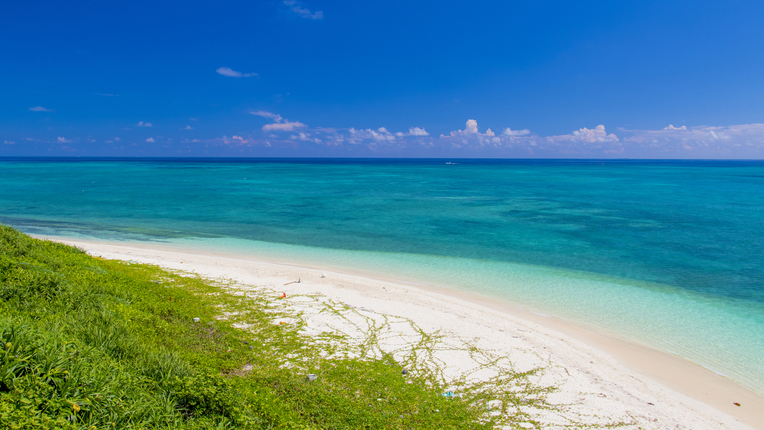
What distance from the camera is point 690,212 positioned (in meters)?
39.2

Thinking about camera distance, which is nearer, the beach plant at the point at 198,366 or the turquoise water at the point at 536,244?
the beach plant at the point at 198,366

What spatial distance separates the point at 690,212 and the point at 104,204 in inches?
2378

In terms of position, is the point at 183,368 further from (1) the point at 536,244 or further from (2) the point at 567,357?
(1) the point at 536,244

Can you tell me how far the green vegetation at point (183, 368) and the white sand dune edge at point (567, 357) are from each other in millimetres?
928

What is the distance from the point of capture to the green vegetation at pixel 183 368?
15.3ft

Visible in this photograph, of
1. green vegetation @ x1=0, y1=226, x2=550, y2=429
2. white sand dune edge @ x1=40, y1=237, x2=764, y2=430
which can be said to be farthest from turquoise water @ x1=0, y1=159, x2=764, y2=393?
green vegetation @ x1=0, y1=226, x2=550, y2=429

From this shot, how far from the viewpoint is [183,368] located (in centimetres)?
614

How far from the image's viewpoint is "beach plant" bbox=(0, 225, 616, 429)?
4684 mm

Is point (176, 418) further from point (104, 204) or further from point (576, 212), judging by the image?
point (104, 204)

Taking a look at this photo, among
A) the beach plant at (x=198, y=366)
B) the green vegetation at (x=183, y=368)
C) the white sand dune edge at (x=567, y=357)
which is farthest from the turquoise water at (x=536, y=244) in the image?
the green vegetation at (x=183, y=368)

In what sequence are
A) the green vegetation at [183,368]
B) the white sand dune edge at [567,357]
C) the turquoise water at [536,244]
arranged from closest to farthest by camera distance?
the green vegetation at [183,368] → the white sand dune edge at [567,357] → the turquoise water at [536,244]

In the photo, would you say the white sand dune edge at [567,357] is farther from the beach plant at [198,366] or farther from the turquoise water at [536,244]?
the turquoise water at [536,244]

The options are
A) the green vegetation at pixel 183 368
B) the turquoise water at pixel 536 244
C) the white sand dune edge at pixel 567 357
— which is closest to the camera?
the green vegetation at pixel 183 368

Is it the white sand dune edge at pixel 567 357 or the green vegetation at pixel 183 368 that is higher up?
the green vegetation at pixel 183 368
